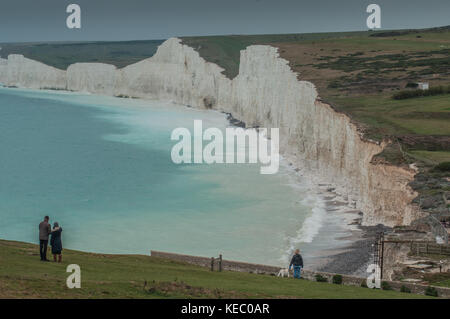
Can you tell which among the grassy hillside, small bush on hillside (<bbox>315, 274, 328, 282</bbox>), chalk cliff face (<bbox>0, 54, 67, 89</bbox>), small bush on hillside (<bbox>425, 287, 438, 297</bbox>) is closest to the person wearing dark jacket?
the grassy hillside

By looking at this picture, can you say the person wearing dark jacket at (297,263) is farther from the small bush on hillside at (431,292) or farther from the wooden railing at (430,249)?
the wooden railing at (430,249)

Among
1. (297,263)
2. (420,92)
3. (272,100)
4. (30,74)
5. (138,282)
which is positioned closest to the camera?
(138,282)

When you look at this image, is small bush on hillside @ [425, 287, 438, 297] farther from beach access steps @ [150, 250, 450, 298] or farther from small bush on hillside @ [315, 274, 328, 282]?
small bush on hillside @ [315, 274, 328, 282]

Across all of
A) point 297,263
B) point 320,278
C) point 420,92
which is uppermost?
point 420,92

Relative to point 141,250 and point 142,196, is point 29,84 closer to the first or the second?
point 142,196

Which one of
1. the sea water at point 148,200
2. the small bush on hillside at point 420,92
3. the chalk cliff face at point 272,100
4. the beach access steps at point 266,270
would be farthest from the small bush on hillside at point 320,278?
the small bush on hillside at point 420,92

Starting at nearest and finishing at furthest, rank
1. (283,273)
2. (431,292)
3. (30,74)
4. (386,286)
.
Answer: (431,292), (386,286), (283,273), (30,74)

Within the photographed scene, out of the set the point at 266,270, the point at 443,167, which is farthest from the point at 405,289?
the point at 443,167

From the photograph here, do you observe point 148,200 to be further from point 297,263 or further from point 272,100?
point 272,100
